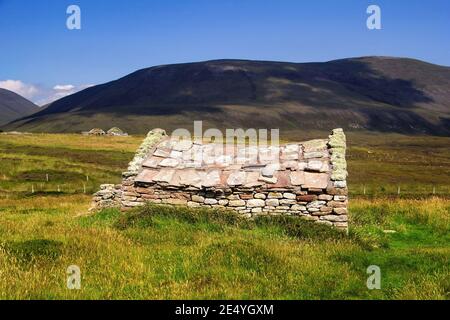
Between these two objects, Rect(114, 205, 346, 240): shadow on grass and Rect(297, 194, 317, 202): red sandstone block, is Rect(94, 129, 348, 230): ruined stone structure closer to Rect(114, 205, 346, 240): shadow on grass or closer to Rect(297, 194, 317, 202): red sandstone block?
Rect(297, 194, 317, 202): red sandstone block

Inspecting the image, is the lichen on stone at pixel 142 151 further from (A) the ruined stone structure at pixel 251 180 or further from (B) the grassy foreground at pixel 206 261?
(B) the grassy foreground at pixel 206 261

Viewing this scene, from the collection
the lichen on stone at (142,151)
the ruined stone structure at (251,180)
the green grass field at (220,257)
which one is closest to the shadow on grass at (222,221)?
the green grass field at (220,257)

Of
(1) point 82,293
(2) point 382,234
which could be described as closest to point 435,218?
(2) point 382,234

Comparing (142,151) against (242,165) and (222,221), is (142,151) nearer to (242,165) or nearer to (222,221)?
(242,165)

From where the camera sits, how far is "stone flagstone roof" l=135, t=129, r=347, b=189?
16.5m

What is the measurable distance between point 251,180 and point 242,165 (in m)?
1.39

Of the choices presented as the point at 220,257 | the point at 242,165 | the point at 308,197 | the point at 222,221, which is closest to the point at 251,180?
the point at 242,165

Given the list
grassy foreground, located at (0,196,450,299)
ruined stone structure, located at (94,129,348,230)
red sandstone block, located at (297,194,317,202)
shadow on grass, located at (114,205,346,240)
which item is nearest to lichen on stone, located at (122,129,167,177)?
ruined stone structure, located at (94,129,348,230)

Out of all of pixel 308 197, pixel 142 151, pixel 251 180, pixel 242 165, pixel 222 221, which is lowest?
pixel 222 221

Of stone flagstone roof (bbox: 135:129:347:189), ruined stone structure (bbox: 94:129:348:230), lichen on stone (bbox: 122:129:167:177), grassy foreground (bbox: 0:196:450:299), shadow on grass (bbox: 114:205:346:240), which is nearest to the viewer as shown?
grassy foreground (bbox: 0:196:450:299)

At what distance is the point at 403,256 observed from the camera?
39.4 feet

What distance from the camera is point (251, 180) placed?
54.6ft

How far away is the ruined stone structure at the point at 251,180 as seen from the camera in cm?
1591
